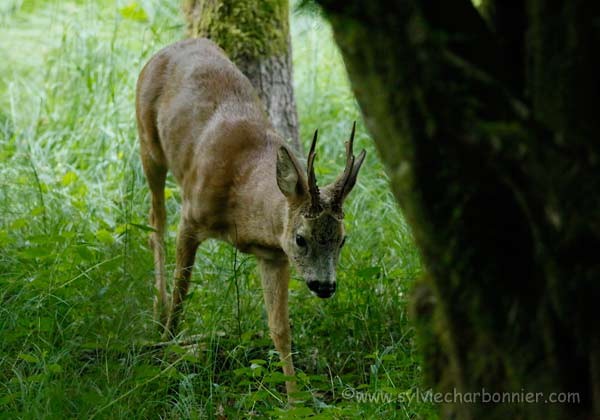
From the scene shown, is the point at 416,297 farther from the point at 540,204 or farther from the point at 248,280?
the point at 248,280

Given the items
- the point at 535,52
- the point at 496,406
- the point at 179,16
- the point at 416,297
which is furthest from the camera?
the point at 179,16

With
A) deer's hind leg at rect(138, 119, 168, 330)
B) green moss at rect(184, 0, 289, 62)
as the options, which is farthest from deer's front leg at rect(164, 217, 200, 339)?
green moss at rect(184, 0, 289, 62)

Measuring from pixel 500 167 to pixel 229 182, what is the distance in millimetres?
3475

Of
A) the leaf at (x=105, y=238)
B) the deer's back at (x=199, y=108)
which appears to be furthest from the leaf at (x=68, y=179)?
the leaf at (x=105, y=238)

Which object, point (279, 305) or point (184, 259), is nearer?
point (279, 305)

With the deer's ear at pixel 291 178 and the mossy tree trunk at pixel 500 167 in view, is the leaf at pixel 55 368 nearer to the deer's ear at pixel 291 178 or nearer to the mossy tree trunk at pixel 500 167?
the deer's ear at pixel 291 178

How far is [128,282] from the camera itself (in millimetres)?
4695

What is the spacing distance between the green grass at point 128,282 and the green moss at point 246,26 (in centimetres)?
89

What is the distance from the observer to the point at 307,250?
4.93 metres

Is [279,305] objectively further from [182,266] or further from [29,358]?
[29,358]

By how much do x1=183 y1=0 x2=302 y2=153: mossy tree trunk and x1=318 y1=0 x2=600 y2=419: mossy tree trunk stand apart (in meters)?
4.38

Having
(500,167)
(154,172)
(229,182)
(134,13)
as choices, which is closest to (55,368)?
(229,182)

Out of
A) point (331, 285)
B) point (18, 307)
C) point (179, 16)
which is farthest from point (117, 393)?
point (179, 16)

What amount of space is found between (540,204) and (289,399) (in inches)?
104
